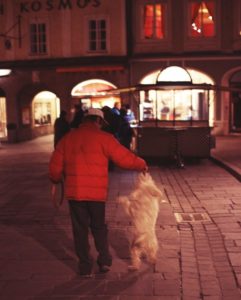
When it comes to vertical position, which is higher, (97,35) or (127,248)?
(97,35)

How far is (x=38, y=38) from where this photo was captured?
85.4 feet

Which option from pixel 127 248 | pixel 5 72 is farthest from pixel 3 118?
pixel 127 248

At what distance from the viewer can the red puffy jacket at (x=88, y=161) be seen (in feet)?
18.2

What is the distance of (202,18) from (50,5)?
283 inches

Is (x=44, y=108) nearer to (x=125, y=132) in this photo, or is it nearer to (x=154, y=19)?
(x=154, y=19)

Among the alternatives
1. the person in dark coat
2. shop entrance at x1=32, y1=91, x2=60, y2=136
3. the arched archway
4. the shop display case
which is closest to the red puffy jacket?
the shop display case

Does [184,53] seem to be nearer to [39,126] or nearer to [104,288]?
[39,126]

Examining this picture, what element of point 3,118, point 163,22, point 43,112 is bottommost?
point 3,118

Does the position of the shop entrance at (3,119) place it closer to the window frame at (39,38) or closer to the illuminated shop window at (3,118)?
the illuminated shop window at (3,118)

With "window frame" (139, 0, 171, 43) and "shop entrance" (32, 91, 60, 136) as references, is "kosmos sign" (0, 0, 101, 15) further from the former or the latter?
"shop entrance" (32, 91, 60, 136)

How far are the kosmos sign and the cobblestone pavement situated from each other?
48.5 feet

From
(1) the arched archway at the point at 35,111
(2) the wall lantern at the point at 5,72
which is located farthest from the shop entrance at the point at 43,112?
(2) the wall lantern at the point at 5,72

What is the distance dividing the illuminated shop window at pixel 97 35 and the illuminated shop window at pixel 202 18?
4142 mm

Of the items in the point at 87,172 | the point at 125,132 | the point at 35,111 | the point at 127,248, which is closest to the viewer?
the point at 87,172
